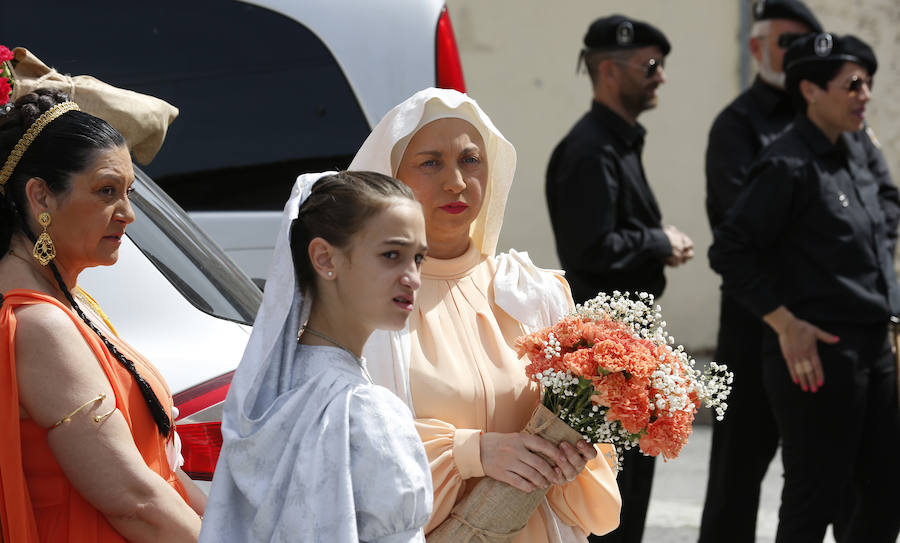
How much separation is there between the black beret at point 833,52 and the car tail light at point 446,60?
1296 mm

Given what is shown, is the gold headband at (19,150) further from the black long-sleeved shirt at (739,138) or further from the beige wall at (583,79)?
the beige wall at (583,79)

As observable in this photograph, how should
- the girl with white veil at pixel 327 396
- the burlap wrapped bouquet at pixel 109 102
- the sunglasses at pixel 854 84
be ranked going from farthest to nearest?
the sunglasses at pixel 854 84 < the burlap wrapped bouquet at pixel 109 102 < the girl with white veil at pixel 327 396

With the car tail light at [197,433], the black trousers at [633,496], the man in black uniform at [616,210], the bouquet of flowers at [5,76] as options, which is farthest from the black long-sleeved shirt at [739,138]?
the bouquet of flowers at [5,76]

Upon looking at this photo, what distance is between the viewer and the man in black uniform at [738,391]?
17.1 ft

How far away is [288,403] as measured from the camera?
6.92 feet

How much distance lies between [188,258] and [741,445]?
2.89 metres

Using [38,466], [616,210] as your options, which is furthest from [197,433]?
[616,210]

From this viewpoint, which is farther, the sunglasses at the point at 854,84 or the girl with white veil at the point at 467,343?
the sunglasses at the point at 854,84

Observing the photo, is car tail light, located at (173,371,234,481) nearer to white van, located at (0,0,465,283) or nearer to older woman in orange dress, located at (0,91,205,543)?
older woman in orange dress, located at (0,91,205,543)

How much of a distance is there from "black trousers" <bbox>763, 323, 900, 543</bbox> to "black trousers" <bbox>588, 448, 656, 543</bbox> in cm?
56

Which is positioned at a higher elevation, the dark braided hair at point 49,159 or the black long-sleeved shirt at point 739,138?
the dark braided hair at point 49,159

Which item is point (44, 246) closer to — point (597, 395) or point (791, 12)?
point (597, 395)

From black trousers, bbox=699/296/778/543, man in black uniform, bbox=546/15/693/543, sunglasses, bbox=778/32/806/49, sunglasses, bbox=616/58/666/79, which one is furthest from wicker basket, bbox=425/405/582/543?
sunglasses, bbox=778/32/806/49

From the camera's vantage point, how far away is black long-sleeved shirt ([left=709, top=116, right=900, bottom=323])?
4.62m
